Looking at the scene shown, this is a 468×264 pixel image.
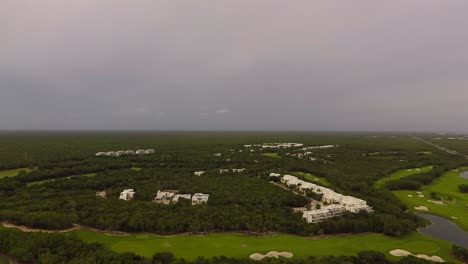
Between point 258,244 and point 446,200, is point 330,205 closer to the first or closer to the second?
point 258,244

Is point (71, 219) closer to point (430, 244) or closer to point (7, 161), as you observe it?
point (430, 244)

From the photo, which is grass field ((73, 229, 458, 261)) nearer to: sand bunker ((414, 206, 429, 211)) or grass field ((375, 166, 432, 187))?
sand bunker ((414, 206, 429, 211))

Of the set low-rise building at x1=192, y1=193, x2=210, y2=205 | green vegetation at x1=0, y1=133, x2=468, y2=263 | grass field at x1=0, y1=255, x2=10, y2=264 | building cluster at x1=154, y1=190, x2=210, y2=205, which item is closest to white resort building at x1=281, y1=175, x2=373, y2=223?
green vegetation at x1=0, y1=133, x2=468, y2=263

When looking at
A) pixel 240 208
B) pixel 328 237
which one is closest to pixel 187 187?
pixel 240 208

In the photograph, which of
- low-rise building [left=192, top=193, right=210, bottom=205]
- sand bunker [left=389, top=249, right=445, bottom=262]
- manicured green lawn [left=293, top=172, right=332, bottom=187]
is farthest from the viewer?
manicured green lawn [left=293, top=172, right=332, bottom=187]

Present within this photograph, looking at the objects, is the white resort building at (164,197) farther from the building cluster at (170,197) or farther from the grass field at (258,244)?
the grass field at (258,244)
